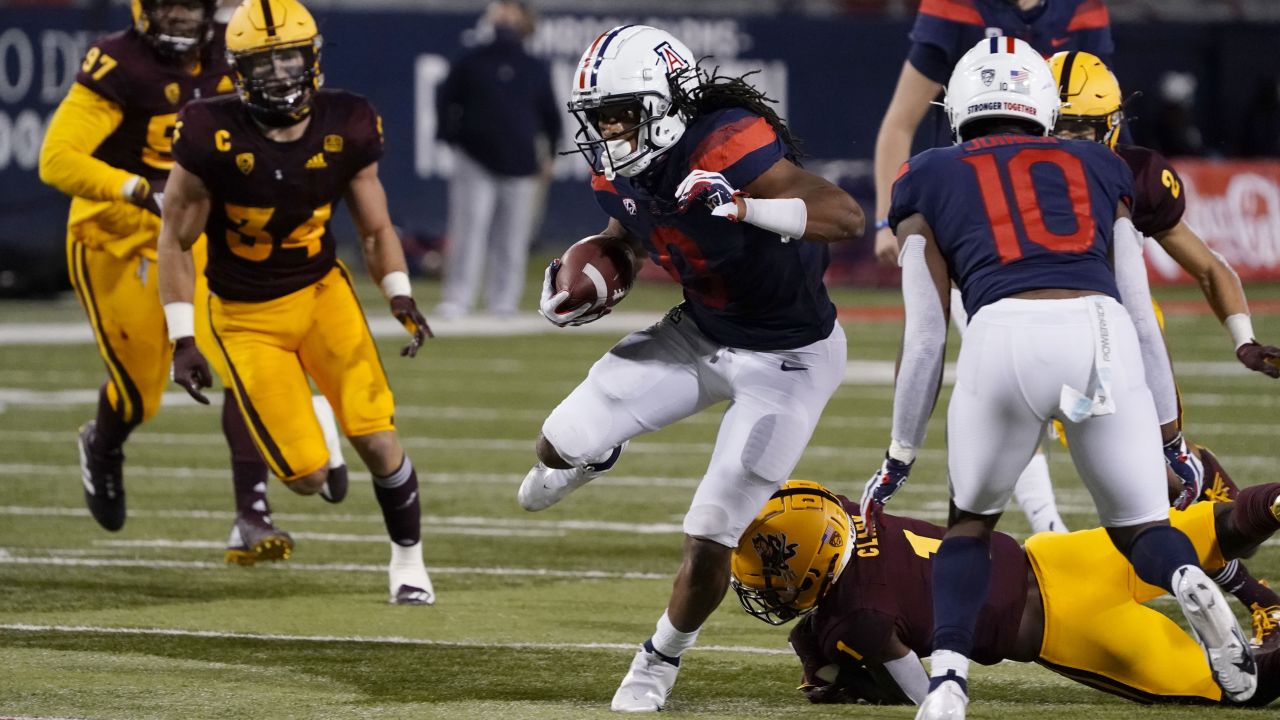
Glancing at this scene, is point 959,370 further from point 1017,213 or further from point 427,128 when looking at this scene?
point 427,128

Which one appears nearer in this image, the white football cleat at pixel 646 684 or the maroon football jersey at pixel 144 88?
the white football cleat at pixel 646 684

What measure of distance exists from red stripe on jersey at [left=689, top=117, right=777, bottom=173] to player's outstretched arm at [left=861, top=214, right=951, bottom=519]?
49 centimetres

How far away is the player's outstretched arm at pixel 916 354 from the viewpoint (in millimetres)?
4113

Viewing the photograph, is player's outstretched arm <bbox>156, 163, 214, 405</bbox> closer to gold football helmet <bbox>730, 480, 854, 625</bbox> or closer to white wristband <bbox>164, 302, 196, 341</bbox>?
white wristband <bbox>164, 302, 196, 341</bbox>

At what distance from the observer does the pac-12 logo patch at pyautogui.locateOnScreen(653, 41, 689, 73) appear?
4621 mm

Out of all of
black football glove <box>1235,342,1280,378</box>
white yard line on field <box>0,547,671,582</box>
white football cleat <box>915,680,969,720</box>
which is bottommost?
white yard line on field <box>0,547,671,582</box>

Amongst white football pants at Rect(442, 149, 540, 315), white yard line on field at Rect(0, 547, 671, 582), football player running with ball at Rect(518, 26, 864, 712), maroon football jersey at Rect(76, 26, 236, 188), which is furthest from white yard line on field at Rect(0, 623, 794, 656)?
white football pants at Rect(442, 149, 540, 315)

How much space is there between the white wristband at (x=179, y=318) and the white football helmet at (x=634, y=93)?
1.62 m

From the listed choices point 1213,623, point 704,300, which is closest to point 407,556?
point 704,300

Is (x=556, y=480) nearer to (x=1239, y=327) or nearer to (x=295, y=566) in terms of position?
(x=1239, y=327)

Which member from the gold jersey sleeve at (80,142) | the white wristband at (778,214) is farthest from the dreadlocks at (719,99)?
the gold jersey sleeve at (80,142)

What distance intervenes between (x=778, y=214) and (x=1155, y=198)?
1.07 meters

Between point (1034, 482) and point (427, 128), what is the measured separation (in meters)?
13.4

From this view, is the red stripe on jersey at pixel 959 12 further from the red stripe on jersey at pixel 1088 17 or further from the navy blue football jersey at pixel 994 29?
the red stripe on jersey at pixel 1088 17
